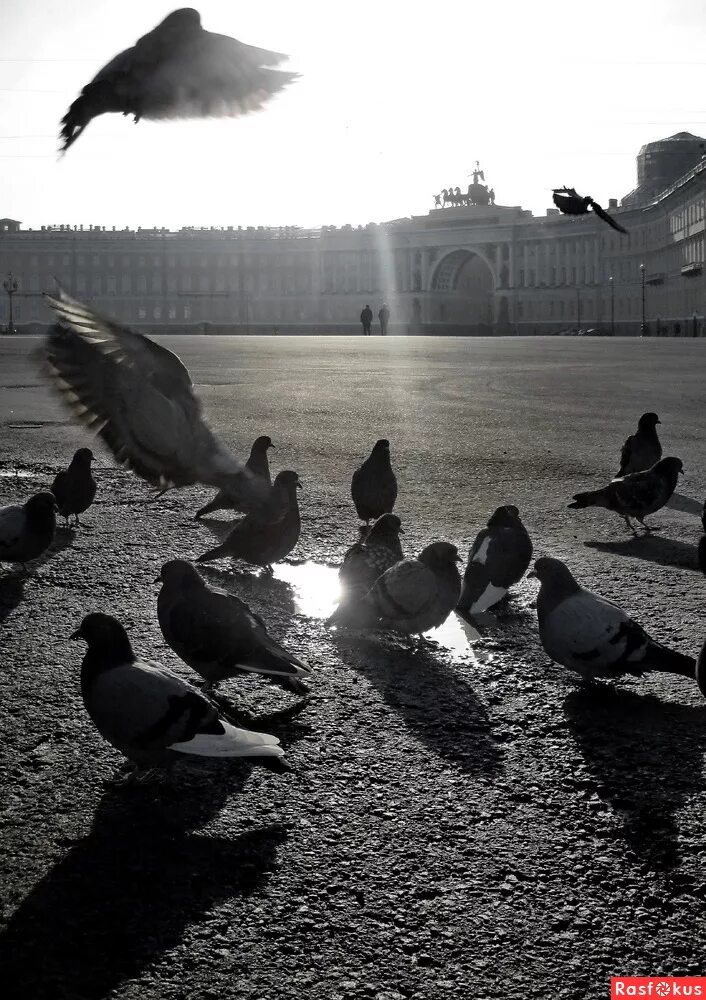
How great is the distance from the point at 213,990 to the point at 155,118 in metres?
2.67

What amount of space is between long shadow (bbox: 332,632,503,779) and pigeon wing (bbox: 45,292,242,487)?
2.59 feet

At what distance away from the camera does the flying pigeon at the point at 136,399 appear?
3.46m

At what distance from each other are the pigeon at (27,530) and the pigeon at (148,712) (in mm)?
2094

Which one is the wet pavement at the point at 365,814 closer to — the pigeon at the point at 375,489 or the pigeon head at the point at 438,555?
the pigeon head at the point at 438,555

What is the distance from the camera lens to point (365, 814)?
2510 millimetres

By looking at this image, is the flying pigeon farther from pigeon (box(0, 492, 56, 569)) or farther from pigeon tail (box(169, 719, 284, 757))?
pigeon (box(0, 492, 56, 569))

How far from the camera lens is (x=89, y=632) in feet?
8.96

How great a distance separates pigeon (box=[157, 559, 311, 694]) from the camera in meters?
3.12

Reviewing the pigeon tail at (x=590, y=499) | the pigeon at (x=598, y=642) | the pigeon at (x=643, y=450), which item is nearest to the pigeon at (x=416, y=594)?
the pigeon at (x=598, y=642)

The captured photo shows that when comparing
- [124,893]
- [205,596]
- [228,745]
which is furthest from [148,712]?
[205,596]

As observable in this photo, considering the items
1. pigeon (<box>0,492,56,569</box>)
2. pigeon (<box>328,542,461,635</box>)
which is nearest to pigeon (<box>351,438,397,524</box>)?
pigeon (<box>0,492,56,569</box>)

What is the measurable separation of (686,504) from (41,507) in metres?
3.63

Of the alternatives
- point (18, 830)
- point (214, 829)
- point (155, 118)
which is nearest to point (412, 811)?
point (214, 829)

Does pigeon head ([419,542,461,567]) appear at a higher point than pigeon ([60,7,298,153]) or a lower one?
lower
